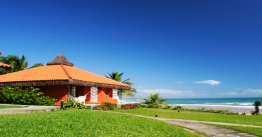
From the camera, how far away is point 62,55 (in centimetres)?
1981

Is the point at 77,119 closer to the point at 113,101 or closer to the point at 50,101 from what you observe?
the point at 50,101

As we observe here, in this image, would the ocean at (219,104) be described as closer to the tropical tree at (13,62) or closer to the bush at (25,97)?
the bush at (25,97)

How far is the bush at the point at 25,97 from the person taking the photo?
14258 millimetres

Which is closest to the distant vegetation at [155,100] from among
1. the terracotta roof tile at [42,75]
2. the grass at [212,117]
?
the grass at [212,117]

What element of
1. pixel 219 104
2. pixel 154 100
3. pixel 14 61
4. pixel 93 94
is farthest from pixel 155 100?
pixel 219 104

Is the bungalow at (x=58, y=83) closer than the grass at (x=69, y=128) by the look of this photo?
No

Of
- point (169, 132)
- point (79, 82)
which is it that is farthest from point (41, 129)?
point (79, 82)

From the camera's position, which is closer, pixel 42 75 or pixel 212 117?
pixel 212 117

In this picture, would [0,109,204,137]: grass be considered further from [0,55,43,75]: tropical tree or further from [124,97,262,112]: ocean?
[0,55,43,75]: tropical tree

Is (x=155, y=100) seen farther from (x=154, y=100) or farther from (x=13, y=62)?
(x=13, y=62)

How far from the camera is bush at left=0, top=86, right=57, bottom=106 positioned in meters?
14.3

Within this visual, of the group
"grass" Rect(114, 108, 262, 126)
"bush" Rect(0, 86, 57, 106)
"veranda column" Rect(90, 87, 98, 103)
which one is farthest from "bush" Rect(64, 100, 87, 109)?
"grass" Rect(114, 108, 262, 126)

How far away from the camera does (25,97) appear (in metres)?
14.2

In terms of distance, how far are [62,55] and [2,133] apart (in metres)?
15.6
